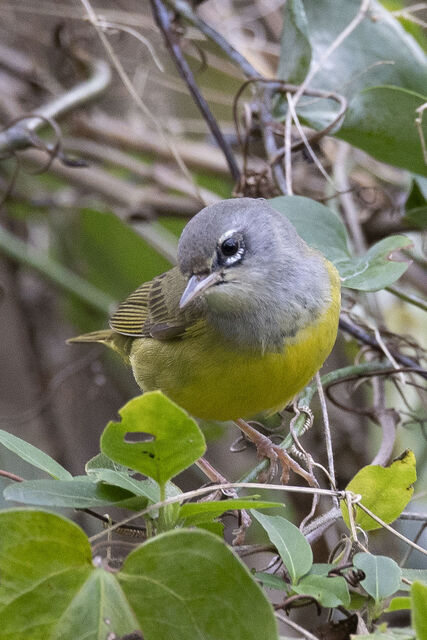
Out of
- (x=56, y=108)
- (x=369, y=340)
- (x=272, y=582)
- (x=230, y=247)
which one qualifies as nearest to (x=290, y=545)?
(x=272, y=582)

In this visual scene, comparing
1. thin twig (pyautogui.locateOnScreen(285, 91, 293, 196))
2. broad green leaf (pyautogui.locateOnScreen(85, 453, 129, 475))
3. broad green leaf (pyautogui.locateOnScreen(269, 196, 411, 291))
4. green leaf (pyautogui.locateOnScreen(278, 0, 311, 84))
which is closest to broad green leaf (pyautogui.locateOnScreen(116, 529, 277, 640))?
broad green leaf (pyautogui.locateOnScreen(85, 453, 129, 475))

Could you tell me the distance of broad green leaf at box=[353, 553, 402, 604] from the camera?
1.26 meters

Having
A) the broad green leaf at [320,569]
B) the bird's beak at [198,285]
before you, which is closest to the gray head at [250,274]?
the bird's beak at [198,285]

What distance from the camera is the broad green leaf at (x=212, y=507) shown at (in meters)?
1.24

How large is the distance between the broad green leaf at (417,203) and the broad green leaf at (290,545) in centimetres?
160

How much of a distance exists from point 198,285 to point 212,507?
36.9 inches

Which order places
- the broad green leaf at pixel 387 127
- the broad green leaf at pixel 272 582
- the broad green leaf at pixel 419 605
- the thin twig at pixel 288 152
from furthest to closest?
the thin twig at pixel 288 152
the broad green leaf at pixel 387 127
the broad green leaf at pixel 272 582
the broad green leaf at pixel 419 605

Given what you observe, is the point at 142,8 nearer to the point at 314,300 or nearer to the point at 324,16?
the point at 324,16

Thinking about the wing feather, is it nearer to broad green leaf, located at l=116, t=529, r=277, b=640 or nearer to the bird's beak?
the bird's beak

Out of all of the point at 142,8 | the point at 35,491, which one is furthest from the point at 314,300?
the point at 142,8

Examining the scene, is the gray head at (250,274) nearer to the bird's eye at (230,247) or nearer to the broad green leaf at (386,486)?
the bird's eye at (230,247)

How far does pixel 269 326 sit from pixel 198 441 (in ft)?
3.44

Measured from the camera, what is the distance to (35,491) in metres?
1.27

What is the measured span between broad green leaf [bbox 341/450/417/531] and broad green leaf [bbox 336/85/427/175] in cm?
135
